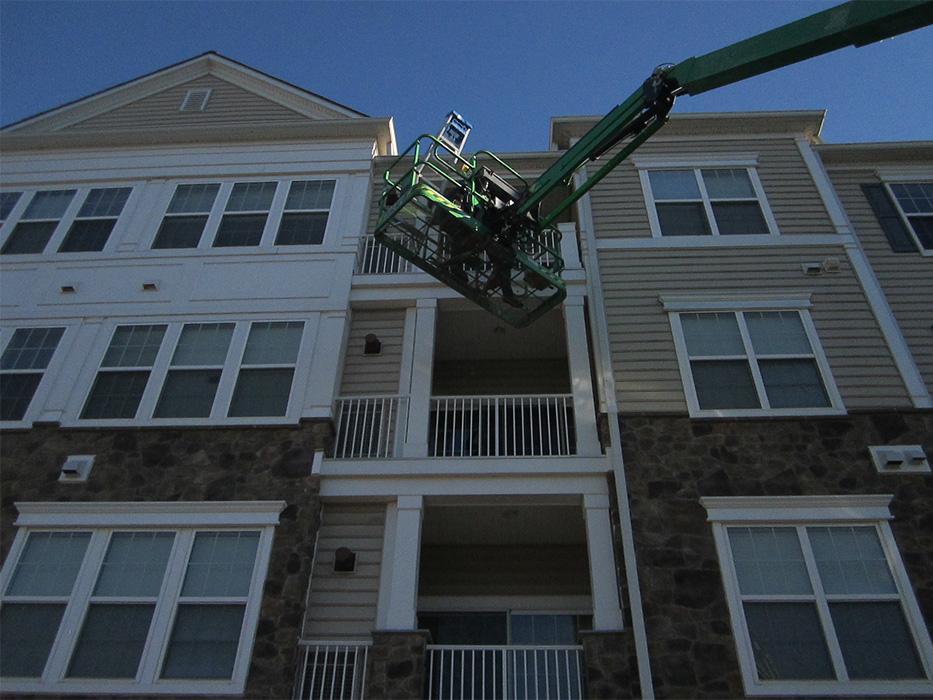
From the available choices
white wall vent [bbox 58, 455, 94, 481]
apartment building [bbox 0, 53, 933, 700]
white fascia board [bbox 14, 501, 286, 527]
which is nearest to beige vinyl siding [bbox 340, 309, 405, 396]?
apartment building [bbox 0, 53, 933, 700]

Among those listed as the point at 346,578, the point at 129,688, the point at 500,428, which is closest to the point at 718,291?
the point at 500,428

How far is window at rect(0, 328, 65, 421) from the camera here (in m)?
11.0

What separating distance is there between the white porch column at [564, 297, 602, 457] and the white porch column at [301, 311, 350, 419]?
3.30 meters

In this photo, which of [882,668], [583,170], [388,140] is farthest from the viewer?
[388,140]

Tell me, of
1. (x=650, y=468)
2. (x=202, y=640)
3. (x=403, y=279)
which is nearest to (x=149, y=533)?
(x=202, y=640)

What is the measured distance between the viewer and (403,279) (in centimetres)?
1210

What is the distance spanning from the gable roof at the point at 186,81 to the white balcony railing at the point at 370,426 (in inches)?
245

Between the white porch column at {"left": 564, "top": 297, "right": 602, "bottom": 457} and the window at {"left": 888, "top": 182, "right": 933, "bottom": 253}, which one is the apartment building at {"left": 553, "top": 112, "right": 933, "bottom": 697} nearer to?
the window at {"left": 888, "top": 182, "right": 933, "bottom": 253}

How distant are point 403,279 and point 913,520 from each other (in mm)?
7541

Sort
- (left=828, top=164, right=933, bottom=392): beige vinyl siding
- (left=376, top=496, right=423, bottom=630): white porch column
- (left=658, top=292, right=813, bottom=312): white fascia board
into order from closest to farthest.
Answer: (left=376, top=496, right=423, bottom=630): white porch column → (left=828, top=164, right=933, bottom=392): beige vinyl siding → (left=658, top=292, right=813, bottom=312): white fascia board

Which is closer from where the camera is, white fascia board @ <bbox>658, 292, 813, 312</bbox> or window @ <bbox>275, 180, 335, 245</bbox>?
white fascia board @ <bbox>658, 292, 813, 312</bbox>

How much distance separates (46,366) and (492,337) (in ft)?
22.1

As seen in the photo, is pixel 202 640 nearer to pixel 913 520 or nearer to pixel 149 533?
pixel 149 533

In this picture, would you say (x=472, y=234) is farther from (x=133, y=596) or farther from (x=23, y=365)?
(x=23, y=365)
